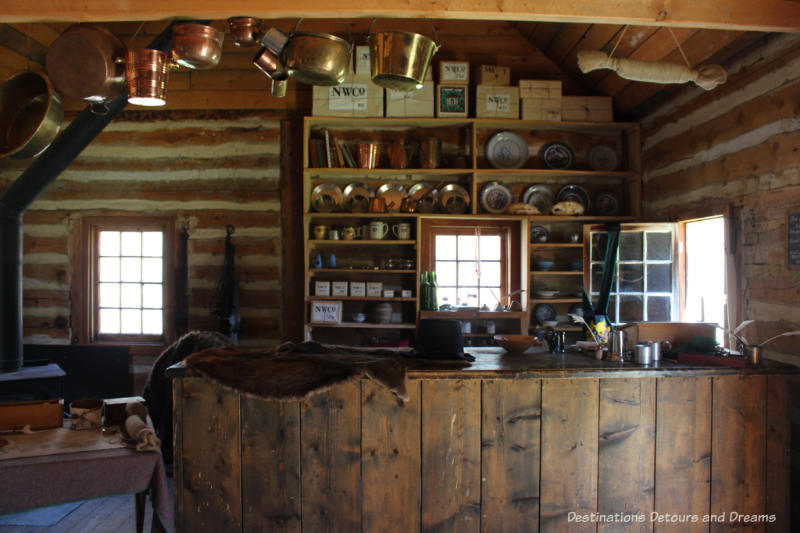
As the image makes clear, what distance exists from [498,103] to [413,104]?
2.57ft

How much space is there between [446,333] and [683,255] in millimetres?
2638

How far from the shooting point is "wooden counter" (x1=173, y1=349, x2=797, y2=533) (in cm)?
236

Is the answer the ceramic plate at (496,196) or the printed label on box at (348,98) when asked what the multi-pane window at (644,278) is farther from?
the printed label on box at (348,98)

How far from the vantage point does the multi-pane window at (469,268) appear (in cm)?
494

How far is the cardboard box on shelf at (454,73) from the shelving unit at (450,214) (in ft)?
1.18

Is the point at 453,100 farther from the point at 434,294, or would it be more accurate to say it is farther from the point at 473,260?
the point at 434,294

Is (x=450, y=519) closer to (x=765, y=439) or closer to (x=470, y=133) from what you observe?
(x=765, y=439)

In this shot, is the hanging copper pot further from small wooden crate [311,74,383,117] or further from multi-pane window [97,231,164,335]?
multi-pane window [97,231,164,335]

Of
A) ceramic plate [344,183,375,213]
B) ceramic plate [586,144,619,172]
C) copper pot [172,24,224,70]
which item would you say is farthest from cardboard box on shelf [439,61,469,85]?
copper pot [172,24,224,70]

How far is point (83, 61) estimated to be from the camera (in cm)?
271

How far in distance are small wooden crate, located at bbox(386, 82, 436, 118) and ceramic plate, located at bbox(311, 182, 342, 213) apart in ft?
2.79

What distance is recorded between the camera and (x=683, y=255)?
417 cm

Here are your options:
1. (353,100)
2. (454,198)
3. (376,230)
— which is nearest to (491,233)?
(454,198)

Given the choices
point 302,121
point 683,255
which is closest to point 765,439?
point 683,255
